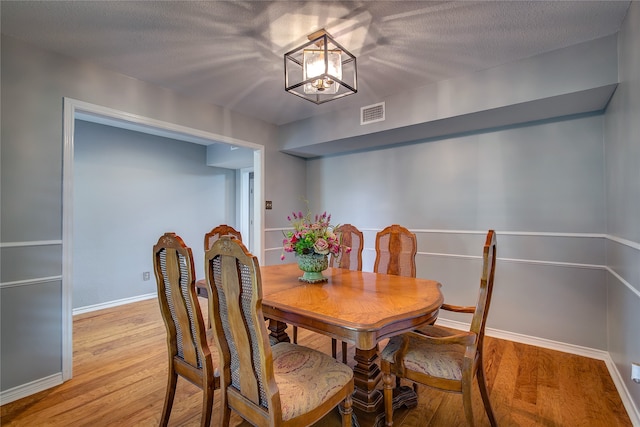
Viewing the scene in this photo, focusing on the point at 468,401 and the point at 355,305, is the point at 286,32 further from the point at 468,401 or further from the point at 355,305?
the point at 468,401

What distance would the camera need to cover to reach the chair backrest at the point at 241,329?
44.2 inches

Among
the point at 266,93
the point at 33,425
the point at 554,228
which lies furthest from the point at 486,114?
the point at 33,425

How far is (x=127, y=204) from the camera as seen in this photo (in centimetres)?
415

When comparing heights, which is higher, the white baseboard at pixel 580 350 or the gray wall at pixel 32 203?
the gray wall at pixel 32 203

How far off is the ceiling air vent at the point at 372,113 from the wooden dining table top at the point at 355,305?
181 centimetres

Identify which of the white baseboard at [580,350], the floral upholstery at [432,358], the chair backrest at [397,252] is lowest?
the white baseboard at [580,350]

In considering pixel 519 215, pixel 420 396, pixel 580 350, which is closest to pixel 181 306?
pixel 420 396

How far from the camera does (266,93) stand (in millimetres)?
3031

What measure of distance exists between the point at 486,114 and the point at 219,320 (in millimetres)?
2708

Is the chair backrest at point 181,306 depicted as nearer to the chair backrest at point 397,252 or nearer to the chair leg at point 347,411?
the chair leg at point 347,411

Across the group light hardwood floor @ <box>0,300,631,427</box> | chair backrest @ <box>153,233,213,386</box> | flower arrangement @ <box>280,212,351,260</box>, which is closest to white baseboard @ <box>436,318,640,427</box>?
light hardwood floor @ <box>0,300,631,427</box>

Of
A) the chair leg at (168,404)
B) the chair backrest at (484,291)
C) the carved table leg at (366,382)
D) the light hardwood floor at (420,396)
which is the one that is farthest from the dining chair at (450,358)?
the chair leg at (168,404)

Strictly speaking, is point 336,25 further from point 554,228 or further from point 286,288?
point 554,228

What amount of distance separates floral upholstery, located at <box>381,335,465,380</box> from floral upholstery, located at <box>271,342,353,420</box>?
0.35m
